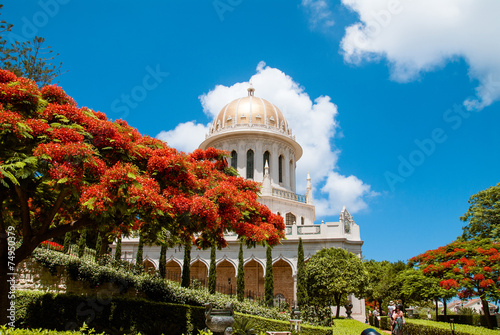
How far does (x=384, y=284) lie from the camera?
38.9m

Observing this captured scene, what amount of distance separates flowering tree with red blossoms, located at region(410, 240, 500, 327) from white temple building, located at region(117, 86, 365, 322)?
9.53 meters

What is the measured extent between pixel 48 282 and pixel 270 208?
71.9 ft

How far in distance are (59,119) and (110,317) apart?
23.4 ft

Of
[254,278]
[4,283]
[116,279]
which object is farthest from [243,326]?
[254,278]

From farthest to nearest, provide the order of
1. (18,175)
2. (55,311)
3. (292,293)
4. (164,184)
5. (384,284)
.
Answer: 1. (384,284)
2. (292,293)
3. (55,311)
4. (164,184)
5. (18,175)

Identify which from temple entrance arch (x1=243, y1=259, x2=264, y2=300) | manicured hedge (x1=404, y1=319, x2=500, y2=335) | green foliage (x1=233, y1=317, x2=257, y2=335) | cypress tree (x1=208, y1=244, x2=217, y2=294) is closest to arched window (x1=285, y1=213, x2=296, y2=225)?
temple entrance arch (x1=243, y1=259, x2=264, y2=300)

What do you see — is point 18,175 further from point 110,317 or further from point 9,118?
point 110,317

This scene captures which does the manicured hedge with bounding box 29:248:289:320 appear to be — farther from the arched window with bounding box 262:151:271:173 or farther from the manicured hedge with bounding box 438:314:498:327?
the arched window with bounding box 262:151:271:173

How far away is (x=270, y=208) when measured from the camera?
1415 inches

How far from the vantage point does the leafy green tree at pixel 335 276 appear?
82.2ft

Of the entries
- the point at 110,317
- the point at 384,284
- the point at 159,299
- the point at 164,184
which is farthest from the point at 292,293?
the point at 164,184

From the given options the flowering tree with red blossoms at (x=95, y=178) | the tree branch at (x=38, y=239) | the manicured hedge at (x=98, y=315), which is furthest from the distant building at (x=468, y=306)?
the tree branch at (x=38, y=239)

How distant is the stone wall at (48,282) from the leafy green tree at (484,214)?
93.1 ft

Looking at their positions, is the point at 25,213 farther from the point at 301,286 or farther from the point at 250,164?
the point at 250,164
